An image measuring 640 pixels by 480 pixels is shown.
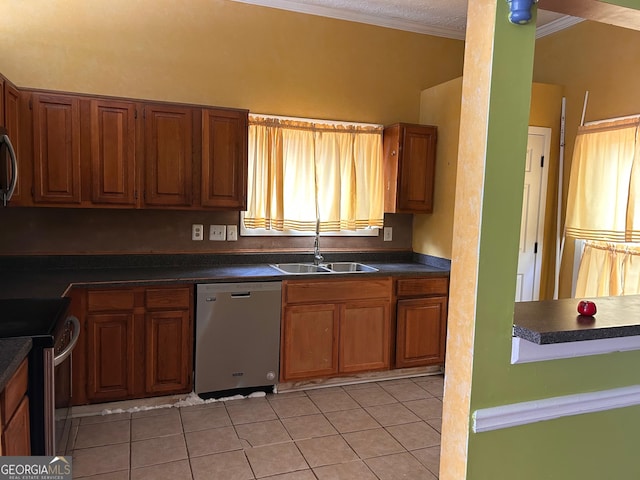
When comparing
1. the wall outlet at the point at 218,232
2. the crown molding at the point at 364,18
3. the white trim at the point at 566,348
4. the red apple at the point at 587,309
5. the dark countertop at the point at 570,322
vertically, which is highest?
the crown molding at the point at 364,18

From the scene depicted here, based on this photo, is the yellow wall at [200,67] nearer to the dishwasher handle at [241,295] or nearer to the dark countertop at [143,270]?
the dark countertop at [143,270]

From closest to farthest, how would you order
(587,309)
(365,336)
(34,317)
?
(587,309), (34,317), (365,336)

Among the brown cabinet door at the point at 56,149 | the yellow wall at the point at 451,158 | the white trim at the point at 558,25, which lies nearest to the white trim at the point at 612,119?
the yellow wall at the point at 451,158

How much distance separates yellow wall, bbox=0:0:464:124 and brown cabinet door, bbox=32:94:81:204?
1.16ft

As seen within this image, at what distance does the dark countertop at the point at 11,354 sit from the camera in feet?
4.77

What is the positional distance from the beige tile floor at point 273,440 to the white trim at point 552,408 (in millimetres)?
1000

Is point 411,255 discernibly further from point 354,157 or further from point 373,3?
point 373,3

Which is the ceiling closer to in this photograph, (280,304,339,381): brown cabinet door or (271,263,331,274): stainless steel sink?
(271,263,331,274): stainless steel sink

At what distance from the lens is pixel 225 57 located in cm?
369

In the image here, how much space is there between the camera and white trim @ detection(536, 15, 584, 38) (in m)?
3.75

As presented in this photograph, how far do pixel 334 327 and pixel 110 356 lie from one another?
1567 mm

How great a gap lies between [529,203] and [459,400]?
2.69 meters

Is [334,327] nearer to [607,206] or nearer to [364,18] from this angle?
[607,206]

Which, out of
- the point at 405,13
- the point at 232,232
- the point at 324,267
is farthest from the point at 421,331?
the point at 405,13
